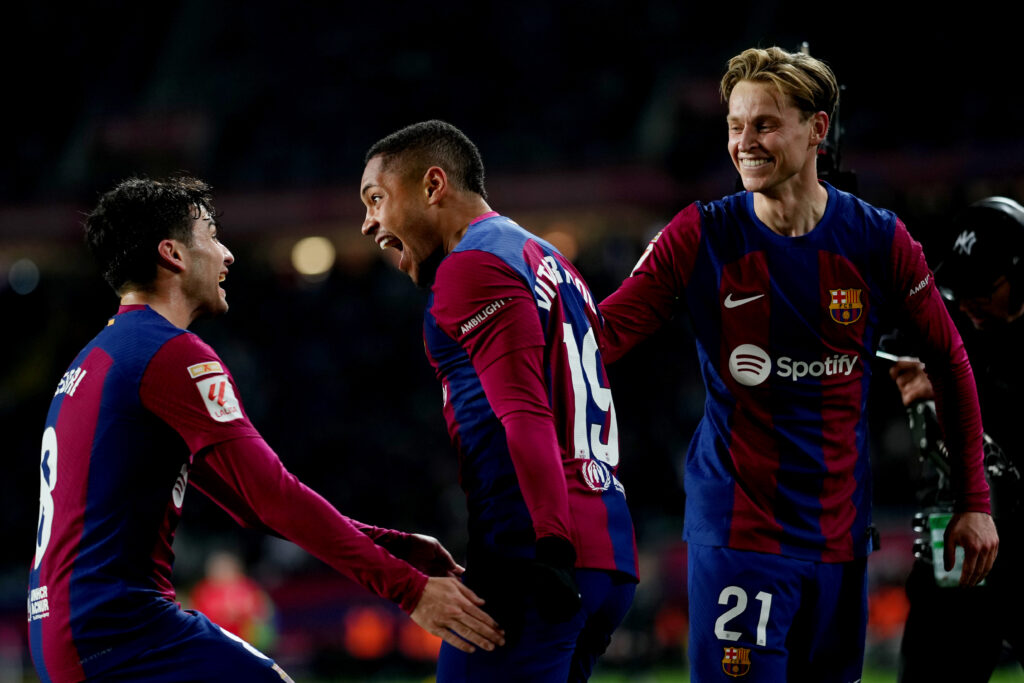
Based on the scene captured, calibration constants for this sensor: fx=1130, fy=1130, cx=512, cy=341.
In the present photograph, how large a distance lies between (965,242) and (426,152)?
2.20 m

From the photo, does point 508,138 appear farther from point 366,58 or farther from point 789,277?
point 789,277

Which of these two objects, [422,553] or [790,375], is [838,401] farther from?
[422,553]

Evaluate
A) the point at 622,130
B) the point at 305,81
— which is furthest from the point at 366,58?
the point at 622,130

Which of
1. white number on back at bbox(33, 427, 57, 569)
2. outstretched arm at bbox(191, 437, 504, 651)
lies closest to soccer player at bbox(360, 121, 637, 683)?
outstretched arm at bbox(191, 437, 504, 651)

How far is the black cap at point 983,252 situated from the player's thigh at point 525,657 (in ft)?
7.25

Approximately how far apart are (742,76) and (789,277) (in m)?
0.66

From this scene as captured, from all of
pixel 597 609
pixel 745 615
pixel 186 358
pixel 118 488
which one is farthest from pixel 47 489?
pixel 745 615

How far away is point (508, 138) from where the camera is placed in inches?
754

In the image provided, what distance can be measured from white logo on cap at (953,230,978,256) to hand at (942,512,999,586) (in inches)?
42.8

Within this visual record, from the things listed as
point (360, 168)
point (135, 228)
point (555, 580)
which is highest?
point (360, 168)

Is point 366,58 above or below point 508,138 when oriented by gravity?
above

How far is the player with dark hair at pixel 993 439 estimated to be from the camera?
415 centimetres

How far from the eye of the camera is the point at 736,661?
3.42 meters

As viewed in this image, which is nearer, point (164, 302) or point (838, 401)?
point (164, 302)
